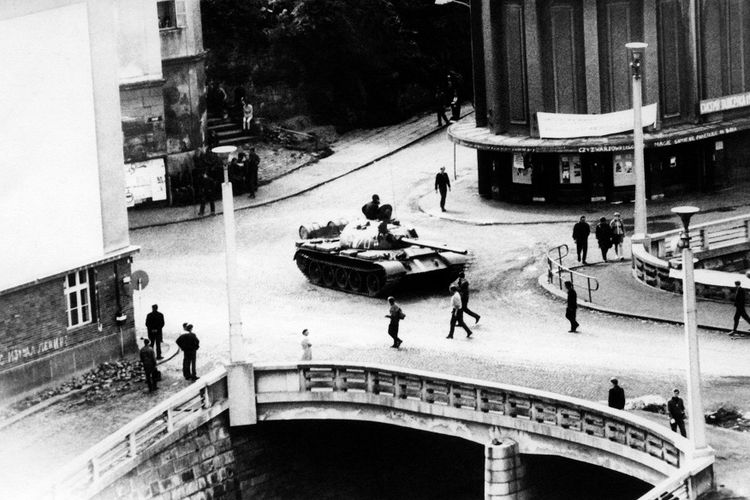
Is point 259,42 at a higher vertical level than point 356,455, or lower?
higher

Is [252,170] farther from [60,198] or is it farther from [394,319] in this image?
[394,319]

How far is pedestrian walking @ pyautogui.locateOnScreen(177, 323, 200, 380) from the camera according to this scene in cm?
4212

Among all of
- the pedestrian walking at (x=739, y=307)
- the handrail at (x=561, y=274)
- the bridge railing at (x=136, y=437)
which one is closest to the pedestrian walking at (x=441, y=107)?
the handrail at (x=561, y=274)

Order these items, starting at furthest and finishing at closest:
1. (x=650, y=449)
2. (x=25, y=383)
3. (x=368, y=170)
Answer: (x=368, y=170), (x=25, y=383), (x=650, y=449)

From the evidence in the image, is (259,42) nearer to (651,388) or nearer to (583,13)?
(583,13)

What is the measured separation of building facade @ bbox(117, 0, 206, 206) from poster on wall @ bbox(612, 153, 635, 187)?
15.8 m

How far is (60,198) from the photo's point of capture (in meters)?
43.4

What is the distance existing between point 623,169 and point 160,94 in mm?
17339

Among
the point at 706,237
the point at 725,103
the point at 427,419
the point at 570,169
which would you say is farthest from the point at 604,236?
the point at 427,419

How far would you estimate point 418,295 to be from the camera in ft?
165

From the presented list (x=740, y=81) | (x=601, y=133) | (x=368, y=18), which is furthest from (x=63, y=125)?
(x=368, y=18)

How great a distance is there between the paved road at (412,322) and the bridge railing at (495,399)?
4.90ft

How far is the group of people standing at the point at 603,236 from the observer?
169ft

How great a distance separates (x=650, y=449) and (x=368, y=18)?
43756 millimetres
